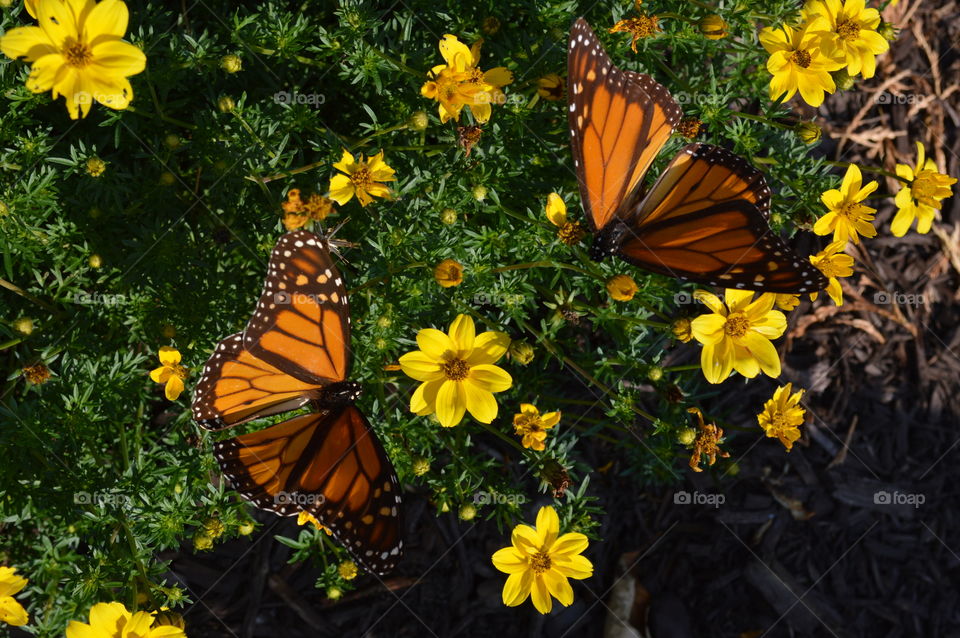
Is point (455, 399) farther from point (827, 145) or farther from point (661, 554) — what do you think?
point (827, 145)

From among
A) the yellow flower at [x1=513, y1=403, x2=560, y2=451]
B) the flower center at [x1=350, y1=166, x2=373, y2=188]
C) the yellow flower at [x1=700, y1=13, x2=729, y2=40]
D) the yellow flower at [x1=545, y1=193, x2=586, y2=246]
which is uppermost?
the yellow flower at [x1=700, y1=13, x2=729, y2=40]

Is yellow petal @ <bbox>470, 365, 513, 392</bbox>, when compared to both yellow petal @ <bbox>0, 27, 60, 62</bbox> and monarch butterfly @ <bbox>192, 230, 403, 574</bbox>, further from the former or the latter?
yellow petal @ <bbox>0, 27, 60, 62</bbox>

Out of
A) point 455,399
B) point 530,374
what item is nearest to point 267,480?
point 455,399

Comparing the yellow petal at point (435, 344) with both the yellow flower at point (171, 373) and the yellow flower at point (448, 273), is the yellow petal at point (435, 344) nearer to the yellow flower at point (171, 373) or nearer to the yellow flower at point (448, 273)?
the yellow flower at point (448, 273)

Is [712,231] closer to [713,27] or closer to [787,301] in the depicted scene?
[787,301]

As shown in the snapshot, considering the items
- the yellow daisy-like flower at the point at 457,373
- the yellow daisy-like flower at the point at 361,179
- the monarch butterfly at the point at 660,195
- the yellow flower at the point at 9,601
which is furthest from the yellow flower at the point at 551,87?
the yellow flower at the point at 9,601

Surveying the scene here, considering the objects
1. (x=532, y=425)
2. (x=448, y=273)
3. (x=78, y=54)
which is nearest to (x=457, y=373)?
(x=448, y=273)

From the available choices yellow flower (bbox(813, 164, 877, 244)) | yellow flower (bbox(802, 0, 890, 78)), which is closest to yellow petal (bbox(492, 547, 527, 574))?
yellow flower (bbox(813, 164, 877, 244))

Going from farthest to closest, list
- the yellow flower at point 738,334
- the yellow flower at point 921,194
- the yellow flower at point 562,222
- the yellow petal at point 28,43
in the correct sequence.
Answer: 1. the yellow flower at point 921,194
2. the yellow flower at point 562,222
3. the yellow flower at point 738,334
4. the yellow petal at point 28,43
